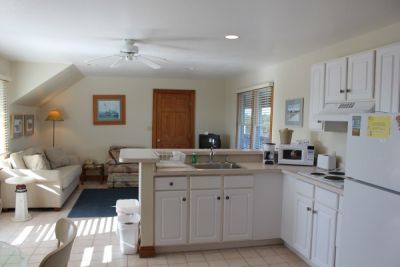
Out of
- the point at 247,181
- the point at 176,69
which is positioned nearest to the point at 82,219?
the point at 247,181

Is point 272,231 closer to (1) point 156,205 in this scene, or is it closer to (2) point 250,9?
(1) point 156,205

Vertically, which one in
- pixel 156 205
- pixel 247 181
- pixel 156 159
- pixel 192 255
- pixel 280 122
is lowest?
pixel 192 255

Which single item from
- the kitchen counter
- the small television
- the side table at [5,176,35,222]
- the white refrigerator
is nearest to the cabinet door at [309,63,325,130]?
the kitchen counter

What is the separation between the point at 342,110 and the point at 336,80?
355 mm

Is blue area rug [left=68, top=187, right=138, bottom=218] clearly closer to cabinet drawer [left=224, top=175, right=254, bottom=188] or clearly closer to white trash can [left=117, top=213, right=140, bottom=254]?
white trash can [left=117, top=213, right=140, bottom=254]

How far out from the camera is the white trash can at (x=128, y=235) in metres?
3.21

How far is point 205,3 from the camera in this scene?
7.73 ft

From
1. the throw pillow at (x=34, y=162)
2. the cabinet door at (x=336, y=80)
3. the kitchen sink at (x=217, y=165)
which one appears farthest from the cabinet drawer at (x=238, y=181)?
the throw pillow at (x=34, y=162)

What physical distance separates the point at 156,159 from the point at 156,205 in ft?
1.54

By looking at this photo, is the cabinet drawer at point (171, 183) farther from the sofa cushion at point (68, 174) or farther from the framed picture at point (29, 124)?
the framed picture at point (29, 124)

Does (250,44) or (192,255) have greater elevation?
(250,44)

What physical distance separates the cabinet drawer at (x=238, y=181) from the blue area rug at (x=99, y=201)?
2045 millimetres

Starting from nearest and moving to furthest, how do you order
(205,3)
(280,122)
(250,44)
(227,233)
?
(205,3), (227,233), (250,44), (280,122)

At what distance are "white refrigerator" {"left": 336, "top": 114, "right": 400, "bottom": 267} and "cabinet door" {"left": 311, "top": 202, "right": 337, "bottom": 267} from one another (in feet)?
1.23
